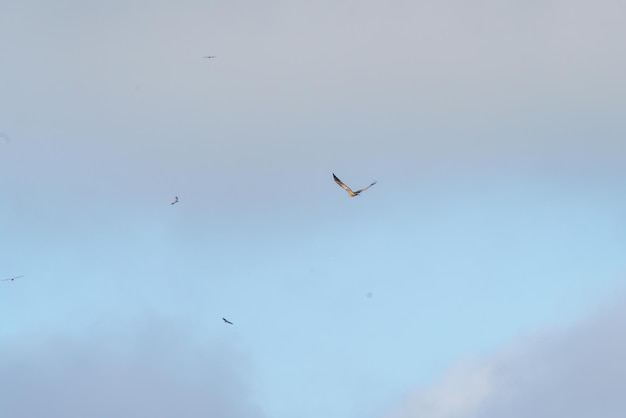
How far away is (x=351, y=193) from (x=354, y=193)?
3.00 feet

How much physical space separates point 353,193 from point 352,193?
0.51 meters

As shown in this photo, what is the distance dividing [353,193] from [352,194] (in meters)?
0.18

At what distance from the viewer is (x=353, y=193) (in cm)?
15712

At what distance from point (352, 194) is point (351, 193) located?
638mm

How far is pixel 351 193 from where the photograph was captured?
157625 mm

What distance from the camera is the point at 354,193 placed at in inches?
6171

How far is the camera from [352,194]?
157m

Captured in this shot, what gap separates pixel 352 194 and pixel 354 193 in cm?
32

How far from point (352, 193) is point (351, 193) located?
0.09 meters
